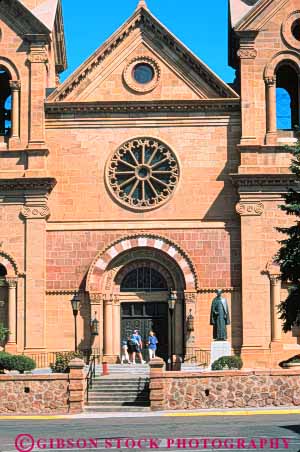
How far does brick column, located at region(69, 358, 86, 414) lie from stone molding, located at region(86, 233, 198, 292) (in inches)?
370

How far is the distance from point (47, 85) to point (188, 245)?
34.6 ft

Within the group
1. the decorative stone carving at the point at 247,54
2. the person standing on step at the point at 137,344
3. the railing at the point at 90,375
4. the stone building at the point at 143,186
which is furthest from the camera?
the decorative stone carving at the point at 247,54

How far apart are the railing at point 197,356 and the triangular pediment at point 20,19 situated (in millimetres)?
15716

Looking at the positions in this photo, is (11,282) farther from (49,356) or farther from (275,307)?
(275,307)

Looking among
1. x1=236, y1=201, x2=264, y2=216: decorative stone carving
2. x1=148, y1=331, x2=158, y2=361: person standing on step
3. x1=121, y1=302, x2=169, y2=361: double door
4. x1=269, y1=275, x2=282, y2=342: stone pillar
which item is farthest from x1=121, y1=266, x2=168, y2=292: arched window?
x1=269, y1=275, x2=282, y2=342: stone pillar

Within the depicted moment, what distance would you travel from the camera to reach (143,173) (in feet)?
156

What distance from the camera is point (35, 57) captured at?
157 ft

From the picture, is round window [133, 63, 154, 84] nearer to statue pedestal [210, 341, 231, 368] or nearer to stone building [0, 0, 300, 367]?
stone building [0, 0, 300, 367]

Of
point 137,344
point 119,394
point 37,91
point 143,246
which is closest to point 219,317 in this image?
point 137,344

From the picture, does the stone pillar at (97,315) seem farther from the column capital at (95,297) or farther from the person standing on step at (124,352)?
the person standing on step at (124,352)

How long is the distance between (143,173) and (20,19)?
900 cm

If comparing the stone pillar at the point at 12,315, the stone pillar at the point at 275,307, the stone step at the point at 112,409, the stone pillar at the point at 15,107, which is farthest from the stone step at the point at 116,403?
the stone pillar at the point at 15,107

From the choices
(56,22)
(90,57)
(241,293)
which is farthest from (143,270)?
(56,22)

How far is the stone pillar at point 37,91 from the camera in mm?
47062
